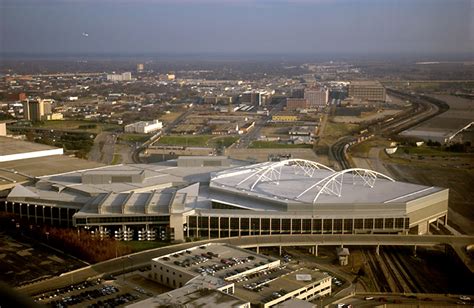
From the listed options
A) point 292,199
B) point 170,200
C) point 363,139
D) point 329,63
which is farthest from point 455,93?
point 329,63

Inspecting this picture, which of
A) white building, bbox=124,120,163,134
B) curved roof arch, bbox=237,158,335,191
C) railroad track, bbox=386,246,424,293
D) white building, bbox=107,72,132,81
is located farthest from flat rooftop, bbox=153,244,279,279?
white building, bbox=107,72,132,81

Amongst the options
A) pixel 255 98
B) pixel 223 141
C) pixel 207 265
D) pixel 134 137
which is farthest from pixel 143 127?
pixel 207 265

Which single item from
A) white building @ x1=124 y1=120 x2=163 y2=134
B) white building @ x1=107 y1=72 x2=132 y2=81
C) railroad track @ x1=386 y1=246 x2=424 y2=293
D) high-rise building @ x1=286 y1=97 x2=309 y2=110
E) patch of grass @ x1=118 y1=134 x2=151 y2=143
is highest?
white building @ x1=107 y1=72 x2=132 y2=81

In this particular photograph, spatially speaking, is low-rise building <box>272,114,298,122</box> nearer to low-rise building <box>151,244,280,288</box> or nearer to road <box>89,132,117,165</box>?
road <box>89,132,117,165</box>

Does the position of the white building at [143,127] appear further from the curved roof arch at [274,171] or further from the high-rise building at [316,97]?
the curved roof arch at [274,171]

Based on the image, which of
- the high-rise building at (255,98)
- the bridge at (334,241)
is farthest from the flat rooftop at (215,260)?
the high-rise building at (255,98)
